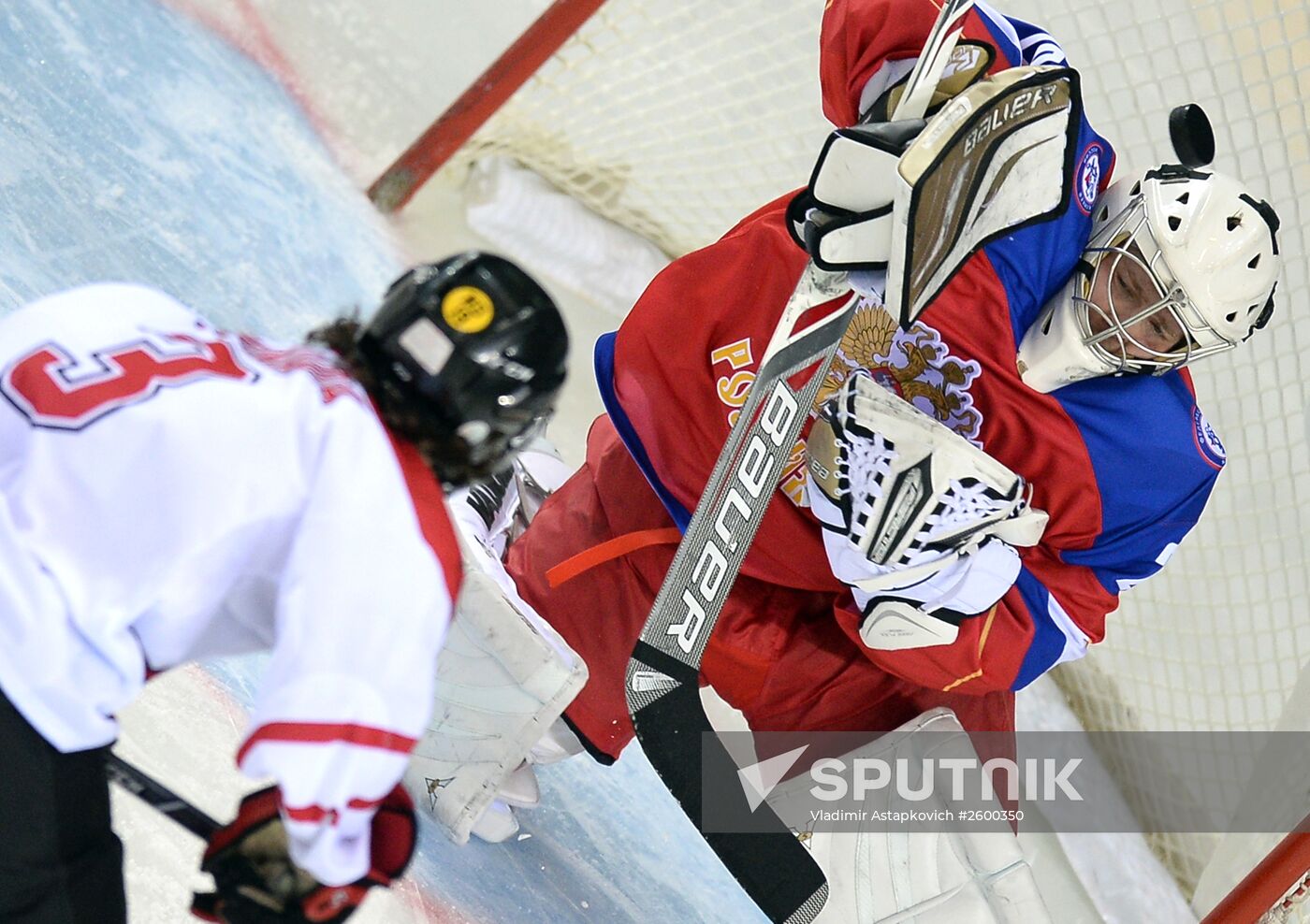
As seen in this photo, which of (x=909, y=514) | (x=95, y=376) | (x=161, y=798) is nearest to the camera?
(x=95, y=376)

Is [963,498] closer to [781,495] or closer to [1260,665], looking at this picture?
[781,495]

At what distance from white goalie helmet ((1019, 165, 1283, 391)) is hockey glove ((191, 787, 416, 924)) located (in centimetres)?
96

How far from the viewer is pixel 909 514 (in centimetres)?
159

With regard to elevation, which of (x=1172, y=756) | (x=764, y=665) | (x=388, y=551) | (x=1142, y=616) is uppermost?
(x=388, y=551)

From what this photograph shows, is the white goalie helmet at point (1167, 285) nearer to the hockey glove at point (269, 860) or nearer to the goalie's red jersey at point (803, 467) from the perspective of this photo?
the goalie's red jersey at point (803, 467)

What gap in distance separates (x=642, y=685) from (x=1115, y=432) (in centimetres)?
66

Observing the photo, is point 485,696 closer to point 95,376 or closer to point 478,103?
point 95,376

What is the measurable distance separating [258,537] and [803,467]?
0.94m

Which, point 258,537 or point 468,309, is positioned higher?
point 468,309

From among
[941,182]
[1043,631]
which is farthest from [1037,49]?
[1043,631]

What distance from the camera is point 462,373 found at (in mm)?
1100

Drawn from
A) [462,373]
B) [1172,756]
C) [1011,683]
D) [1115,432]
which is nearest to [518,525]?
[1011,683]

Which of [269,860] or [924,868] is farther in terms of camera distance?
[924,868]

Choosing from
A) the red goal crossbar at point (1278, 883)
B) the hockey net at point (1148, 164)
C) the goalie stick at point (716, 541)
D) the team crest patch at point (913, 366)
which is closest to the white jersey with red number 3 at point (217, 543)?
the goalie stick at point (716, 541)
